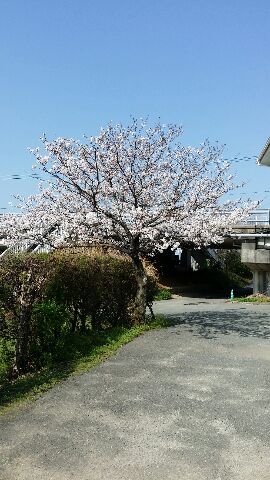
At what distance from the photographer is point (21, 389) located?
7285mm

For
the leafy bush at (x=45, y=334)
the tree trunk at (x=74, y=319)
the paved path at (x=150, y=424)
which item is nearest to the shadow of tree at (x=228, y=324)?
the tree trunk at (x=74, y=319)

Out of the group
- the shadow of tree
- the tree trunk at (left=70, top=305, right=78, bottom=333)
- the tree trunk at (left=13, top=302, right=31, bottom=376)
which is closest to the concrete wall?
the shadow of tree

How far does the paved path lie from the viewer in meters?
4.71

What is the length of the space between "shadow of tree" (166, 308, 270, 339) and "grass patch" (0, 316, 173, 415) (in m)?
1.37

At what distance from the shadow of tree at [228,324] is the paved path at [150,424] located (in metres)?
2.94

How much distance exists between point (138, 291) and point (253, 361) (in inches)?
194

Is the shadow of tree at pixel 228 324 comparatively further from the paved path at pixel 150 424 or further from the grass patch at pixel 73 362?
the paved path at pixel 150 424

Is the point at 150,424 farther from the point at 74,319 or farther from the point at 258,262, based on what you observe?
the point at 258,262

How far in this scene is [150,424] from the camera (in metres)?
5.86

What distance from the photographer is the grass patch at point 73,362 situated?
6.98 meters

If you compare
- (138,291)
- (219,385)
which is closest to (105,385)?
(219,385)

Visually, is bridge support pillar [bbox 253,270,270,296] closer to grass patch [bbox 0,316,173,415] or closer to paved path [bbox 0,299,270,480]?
grass patch [bbox 0,316,173,415]

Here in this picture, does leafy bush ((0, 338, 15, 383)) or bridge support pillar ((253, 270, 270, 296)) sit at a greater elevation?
bridge support pillar ((253, 270, 270, 296))

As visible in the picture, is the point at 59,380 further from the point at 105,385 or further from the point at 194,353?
the point at 194,353
